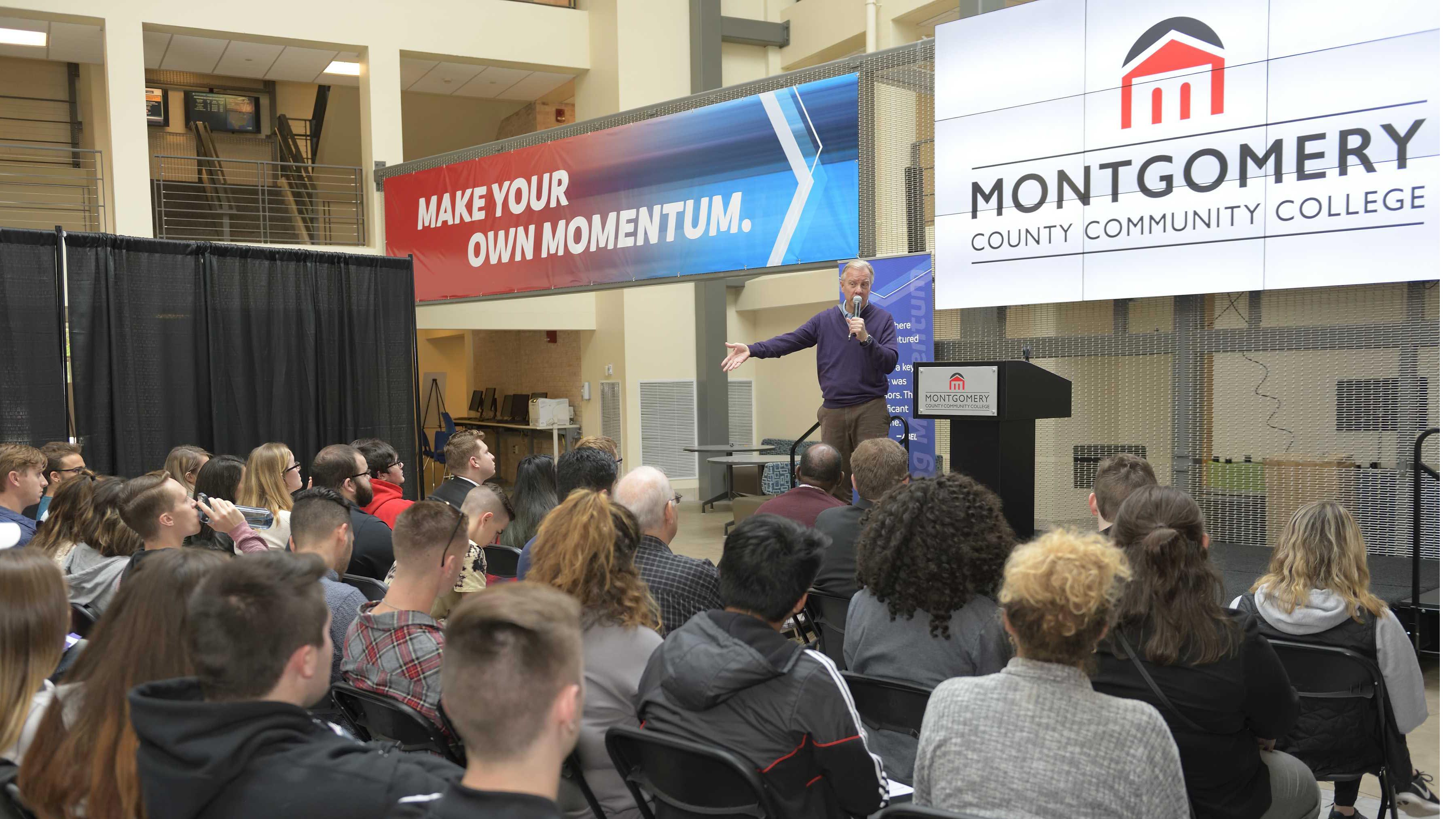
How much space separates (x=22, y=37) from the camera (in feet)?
34.3

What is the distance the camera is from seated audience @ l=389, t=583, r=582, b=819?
4.27 feet

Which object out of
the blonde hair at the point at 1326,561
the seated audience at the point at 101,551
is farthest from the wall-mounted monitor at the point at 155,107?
the blonde hair at the point at 1326,561

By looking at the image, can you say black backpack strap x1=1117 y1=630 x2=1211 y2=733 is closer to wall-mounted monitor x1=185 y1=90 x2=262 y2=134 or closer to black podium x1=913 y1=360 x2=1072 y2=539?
black podium x1=913 y1=360 x2=1072 y2=539

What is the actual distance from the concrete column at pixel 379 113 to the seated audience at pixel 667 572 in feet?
29.2

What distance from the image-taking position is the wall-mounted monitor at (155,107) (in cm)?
1240

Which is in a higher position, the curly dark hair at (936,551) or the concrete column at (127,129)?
the concrete column at (127,129)

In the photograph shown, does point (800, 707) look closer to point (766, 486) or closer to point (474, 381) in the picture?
point (766, 486)

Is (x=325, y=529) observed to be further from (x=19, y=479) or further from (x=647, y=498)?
(x=19, y=479)

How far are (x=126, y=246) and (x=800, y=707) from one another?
6.31 m

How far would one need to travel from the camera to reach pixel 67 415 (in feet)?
20.5

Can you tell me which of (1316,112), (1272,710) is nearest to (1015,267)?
(1316,112)

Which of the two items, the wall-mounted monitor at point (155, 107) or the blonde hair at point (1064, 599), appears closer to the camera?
the blonde hair at point (1064, 599)

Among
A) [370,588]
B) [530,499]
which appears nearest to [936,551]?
[370,588]

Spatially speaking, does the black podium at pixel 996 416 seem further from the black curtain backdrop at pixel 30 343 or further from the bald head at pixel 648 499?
the black curtain backdrop at pixel 30 343
